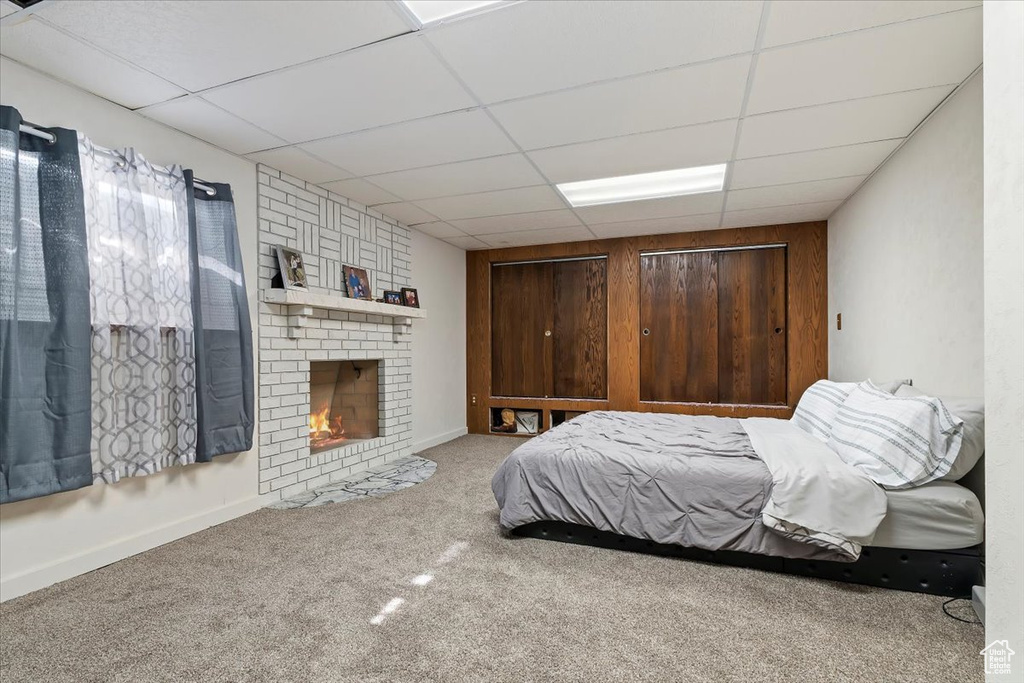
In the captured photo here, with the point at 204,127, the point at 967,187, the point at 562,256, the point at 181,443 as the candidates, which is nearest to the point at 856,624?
the point at 967,187

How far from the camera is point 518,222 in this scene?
4.57 meters

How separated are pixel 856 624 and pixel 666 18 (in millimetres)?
2393

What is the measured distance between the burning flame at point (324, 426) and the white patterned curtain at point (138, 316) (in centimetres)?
146

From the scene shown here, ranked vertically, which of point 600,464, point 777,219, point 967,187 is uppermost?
point 777,219

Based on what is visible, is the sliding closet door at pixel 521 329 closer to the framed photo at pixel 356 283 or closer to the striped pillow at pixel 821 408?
the framed photo at pixel 356 283

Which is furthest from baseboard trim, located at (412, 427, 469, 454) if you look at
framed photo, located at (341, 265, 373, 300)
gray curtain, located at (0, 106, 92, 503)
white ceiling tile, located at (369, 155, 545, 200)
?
gray curtain, located at (0, 106, 92, 503)

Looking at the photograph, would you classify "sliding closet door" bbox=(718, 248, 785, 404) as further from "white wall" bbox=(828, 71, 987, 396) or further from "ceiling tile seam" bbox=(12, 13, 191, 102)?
"ceiling tile seam" bbox=(12, 13, 191, 102)

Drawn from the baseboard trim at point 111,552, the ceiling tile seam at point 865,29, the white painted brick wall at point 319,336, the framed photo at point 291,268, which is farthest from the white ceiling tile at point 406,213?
the ceiling tile seam at point 865,29

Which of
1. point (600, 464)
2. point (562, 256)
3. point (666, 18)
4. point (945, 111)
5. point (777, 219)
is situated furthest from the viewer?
point (562, 256)

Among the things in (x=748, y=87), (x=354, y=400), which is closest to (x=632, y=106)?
(x=748, y=87)

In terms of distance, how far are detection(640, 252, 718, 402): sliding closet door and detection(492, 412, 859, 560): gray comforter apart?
2.08m

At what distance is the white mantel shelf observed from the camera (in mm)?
3178

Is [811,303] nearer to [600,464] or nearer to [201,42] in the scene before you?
[600,464]

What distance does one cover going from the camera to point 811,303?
4.61m
